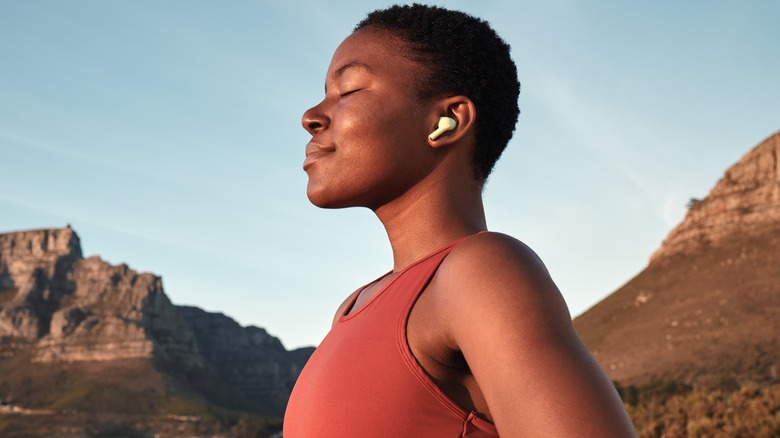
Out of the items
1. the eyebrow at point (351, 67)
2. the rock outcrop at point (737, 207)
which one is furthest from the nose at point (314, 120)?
the rock outcrop at point (737, 207)

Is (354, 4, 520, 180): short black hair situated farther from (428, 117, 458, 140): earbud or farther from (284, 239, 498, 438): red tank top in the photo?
(284, 239, 498, 438): red tank top

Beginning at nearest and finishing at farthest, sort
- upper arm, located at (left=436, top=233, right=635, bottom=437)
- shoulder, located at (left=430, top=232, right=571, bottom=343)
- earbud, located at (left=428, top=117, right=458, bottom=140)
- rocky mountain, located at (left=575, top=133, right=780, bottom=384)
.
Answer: upper arm, located at (left=436, top=233, right=635, bottom=437)
shoulder, located at (left=430, top=232, right=571, bottom=343)
earbud, located at (left=428, top=117, right=458, bottom=140)
rocky mountain, located at (left=575, top=133, right=780, bottom=384)

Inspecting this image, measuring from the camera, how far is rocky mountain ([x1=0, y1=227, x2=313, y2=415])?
146750 mm

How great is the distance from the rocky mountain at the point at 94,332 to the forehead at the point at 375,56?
136097 millimetres

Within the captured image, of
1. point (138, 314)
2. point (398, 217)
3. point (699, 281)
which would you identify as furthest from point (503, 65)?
point (138, 314)

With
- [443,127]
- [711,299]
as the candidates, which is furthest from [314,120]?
[711,299]

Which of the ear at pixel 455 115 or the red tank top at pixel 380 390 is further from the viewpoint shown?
the ear at pixel 455 115

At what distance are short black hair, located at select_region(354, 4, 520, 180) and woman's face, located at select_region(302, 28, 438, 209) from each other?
0.16ft

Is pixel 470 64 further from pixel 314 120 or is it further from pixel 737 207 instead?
pixel 737 207

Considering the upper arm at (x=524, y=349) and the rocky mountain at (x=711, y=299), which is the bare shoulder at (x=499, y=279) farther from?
the rocky mountain at (x=711, y=299)

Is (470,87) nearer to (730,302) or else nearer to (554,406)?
(554,406)

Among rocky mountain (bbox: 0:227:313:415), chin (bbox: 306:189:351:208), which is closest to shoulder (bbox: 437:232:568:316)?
chin (bbox: 306:189:351:208)

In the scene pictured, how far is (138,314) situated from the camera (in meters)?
170

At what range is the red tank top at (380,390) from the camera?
1.71 meters
